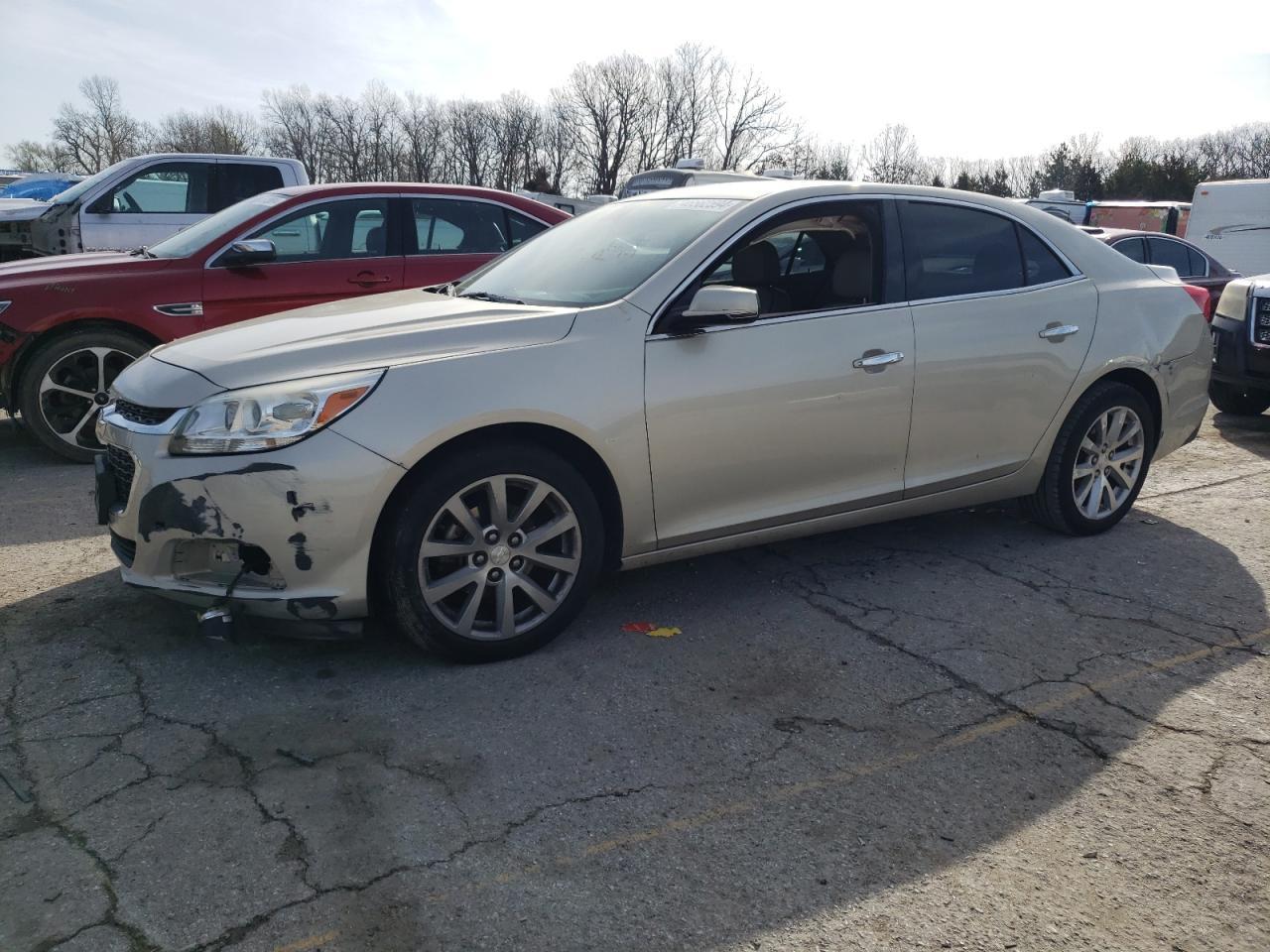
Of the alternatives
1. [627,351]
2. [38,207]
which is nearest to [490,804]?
[627,351]

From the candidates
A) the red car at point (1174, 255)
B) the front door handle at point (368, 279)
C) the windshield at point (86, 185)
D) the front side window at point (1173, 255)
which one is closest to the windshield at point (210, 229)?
the front door handle at point (368, 279)

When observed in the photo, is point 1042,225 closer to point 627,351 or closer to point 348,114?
point 627,351

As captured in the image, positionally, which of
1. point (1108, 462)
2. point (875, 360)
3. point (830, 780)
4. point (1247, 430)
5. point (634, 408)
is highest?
point (875, 360)

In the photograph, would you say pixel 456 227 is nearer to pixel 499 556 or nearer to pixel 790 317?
pixel 790 317

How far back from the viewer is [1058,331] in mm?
4777

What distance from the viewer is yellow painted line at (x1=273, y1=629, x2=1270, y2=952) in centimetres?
247

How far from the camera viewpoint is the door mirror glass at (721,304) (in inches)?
147

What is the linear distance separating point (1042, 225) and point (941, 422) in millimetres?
1310

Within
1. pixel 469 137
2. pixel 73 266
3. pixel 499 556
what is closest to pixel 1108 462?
pixel 499 556

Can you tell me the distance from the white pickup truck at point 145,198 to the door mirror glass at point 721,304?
668 cm

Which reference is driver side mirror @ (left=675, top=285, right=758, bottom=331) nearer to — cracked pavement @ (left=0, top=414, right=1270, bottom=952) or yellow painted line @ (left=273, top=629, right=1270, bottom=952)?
cracked pavement @ (left=0, top=414, right=1270, bottom=952)

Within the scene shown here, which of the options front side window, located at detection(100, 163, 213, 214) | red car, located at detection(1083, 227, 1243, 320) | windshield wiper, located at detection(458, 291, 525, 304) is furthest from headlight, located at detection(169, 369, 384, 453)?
red car, located at detection(1083, 227, 1243, 320)

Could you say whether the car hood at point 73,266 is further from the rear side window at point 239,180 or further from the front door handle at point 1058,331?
the front door handle at point 1058,331

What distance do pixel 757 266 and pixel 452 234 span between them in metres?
3.51
